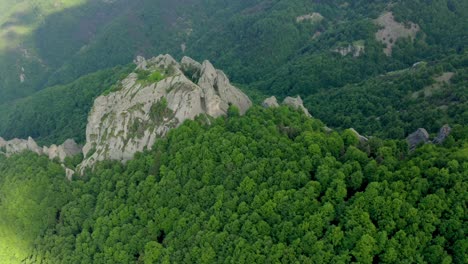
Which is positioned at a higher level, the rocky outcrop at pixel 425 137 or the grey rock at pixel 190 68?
the grey rock at pixel 190 68

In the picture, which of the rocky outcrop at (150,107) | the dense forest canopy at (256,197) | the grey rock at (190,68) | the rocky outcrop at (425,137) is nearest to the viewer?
the dense forest canopy at (256,197)

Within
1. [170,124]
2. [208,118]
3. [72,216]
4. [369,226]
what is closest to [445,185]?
[369,226]

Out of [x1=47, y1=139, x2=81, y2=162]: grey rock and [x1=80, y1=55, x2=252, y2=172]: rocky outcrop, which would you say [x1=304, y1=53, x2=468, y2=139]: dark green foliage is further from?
[x1=47, y1=139, x2=81, y2=162]: grey rock

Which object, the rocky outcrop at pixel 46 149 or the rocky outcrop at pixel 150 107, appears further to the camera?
Result: the rocky outcrop at pixel 46 149

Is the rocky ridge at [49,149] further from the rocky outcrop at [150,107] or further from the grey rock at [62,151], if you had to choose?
the rocky outcrop at [150,107]

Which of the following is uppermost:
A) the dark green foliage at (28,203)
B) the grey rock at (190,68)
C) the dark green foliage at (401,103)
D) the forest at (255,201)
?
the grey rock at (190,68)

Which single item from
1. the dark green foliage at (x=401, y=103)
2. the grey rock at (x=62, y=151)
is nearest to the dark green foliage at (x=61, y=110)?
the grey rock at (x=62, y=151)
